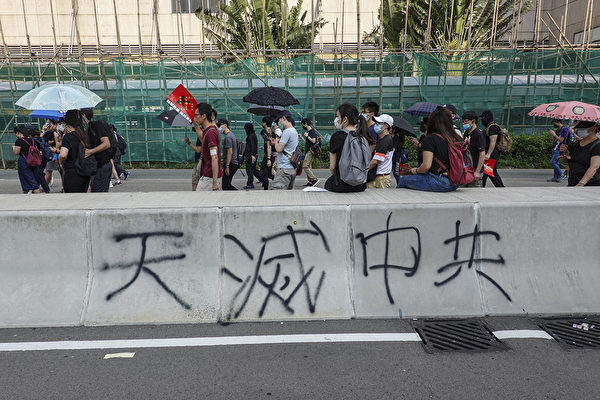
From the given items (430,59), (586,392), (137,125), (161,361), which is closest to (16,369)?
Result: (161,361)

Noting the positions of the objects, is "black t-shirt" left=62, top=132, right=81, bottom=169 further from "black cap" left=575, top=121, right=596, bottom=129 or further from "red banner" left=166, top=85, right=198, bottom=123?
"black cap" left=575, top=121, right=596, bottom=129

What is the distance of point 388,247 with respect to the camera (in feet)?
14.5

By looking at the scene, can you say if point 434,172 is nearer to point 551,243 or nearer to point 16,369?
point 551,243

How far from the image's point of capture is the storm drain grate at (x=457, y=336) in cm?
379

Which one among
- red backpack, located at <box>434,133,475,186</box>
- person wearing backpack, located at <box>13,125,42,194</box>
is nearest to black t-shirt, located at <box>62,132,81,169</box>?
red backpack, located at <box>434,133,475,186</box>

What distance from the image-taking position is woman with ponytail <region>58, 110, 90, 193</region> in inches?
243

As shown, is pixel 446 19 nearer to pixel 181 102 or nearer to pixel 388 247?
pixel 181 102

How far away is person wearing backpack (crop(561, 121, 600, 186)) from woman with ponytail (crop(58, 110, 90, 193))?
618cm

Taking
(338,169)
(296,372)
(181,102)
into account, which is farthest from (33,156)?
(296,372)

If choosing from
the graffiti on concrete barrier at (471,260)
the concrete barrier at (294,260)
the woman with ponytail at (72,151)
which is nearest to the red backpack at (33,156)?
the woman with ponytail at (72,151)

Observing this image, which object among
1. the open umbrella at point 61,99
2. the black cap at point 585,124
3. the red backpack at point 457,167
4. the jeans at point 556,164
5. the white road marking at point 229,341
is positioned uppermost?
the open umbrella at point 61,99

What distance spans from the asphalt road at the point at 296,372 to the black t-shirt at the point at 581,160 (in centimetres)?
323

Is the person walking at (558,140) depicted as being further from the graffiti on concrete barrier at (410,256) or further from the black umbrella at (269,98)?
the graffiti on concrete barrier at (410,256)

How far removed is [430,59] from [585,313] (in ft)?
44.9
